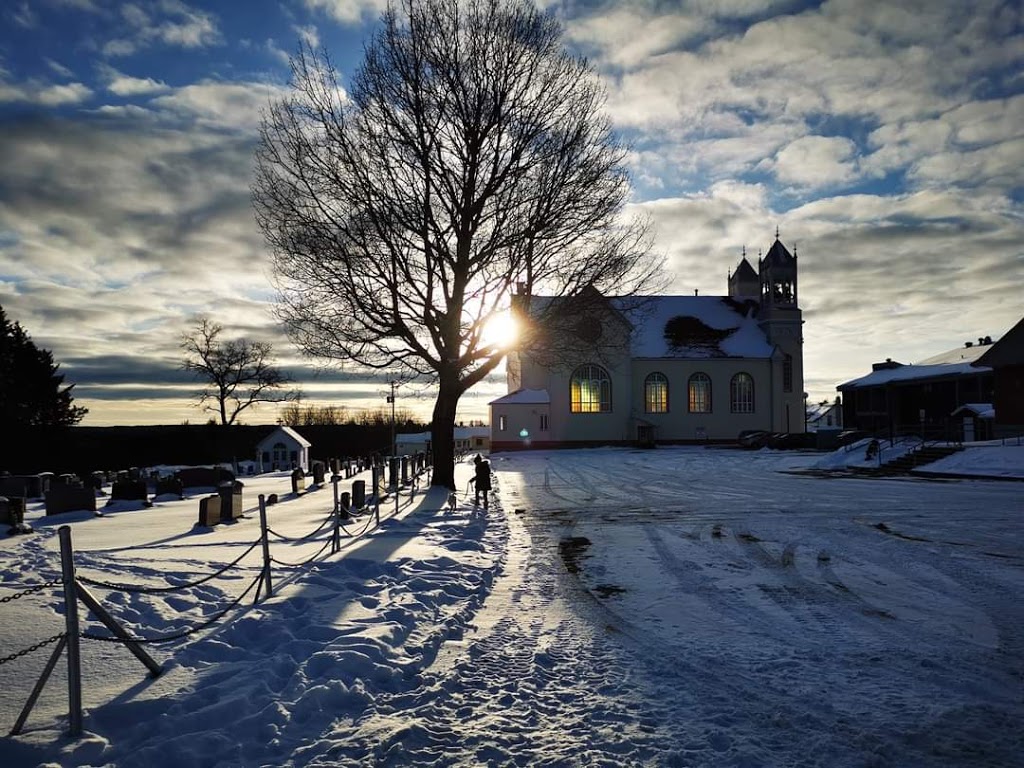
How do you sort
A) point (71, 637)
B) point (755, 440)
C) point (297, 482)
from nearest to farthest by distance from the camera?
point (71, 637) < point (297, 482) < point (755, 440)

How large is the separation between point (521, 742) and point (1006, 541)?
12.1 metres

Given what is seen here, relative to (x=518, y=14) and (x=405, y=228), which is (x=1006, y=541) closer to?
(x=405, y=228)

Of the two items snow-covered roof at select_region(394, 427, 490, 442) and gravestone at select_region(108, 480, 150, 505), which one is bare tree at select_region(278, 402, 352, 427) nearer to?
snow-covered roof at select_region(394, 427, 490, 442)

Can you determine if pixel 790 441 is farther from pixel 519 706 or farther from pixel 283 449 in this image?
pixel 519 706

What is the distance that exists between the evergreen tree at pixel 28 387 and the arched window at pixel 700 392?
48.5 m

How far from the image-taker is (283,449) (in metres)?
43.2

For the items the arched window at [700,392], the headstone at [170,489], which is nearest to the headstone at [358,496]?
the headstone at [170,489]

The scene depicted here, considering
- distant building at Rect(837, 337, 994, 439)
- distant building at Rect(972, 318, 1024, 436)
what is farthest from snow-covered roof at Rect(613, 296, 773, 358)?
distant building at Rect(972, 318, 1024, 436)

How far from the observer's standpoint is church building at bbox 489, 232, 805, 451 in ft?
180

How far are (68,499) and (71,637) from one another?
1516 cm

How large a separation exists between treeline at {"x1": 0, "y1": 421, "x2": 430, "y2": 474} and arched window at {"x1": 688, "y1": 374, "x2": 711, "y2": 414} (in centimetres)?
2757

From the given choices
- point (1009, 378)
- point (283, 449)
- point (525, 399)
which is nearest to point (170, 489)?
point (283, 449)

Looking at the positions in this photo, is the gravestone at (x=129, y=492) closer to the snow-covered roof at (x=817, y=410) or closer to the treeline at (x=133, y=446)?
the treeline at (x=133, y=446)

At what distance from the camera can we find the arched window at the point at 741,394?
5772 centimetres
